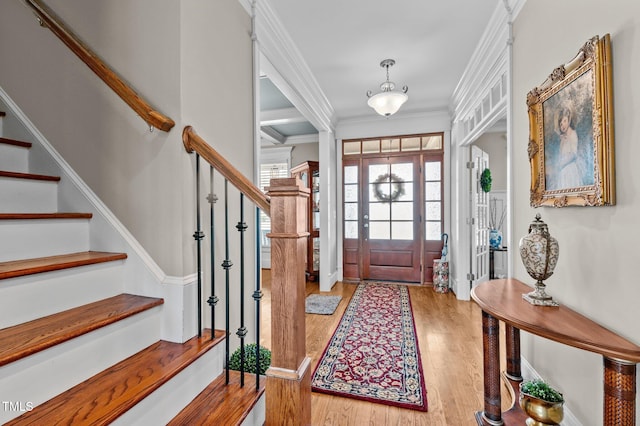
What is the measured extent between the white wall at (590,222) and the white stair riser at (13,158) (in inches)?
121

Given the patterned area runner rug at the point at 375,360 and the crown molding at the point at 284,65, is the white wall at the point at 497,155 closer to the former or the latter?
the patterned area runner rug at the point at 375,360

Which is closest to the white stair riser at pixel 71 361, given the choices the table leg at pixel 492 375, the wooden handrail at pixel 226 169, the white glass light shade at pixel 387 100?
the wooden handrail at pixel 226 169

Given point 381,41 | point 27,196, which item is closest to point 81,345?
point 27,196

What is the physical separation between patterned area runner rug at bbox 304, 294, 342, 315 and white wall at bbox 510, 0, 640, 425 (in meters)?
2.00

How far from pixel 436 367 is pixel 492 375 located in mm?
733

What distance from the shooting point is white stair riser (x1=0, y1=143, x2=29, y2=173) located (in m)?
1.63

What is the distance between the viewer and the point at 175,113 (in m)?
1.43

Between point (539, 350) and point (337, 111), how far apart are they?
3710mm

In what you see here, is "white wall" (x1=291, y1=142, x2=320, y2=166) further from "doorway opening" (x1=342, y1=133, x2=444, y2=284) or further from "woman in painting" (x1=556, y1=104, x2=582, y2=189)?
"woman in painting" (x1=556, y1=104, x2=582, y2=189)

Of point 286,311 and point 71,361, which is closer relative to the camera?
point 71,361

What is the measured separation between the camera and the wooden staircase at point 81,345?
0.91 meters

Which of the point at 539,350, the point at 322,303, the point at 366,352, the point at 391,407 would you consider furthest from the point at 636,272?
the point at 322,303

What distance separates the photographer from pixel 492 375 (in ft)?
4.91

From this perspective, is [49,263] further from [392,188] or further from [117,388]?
[392,188]
